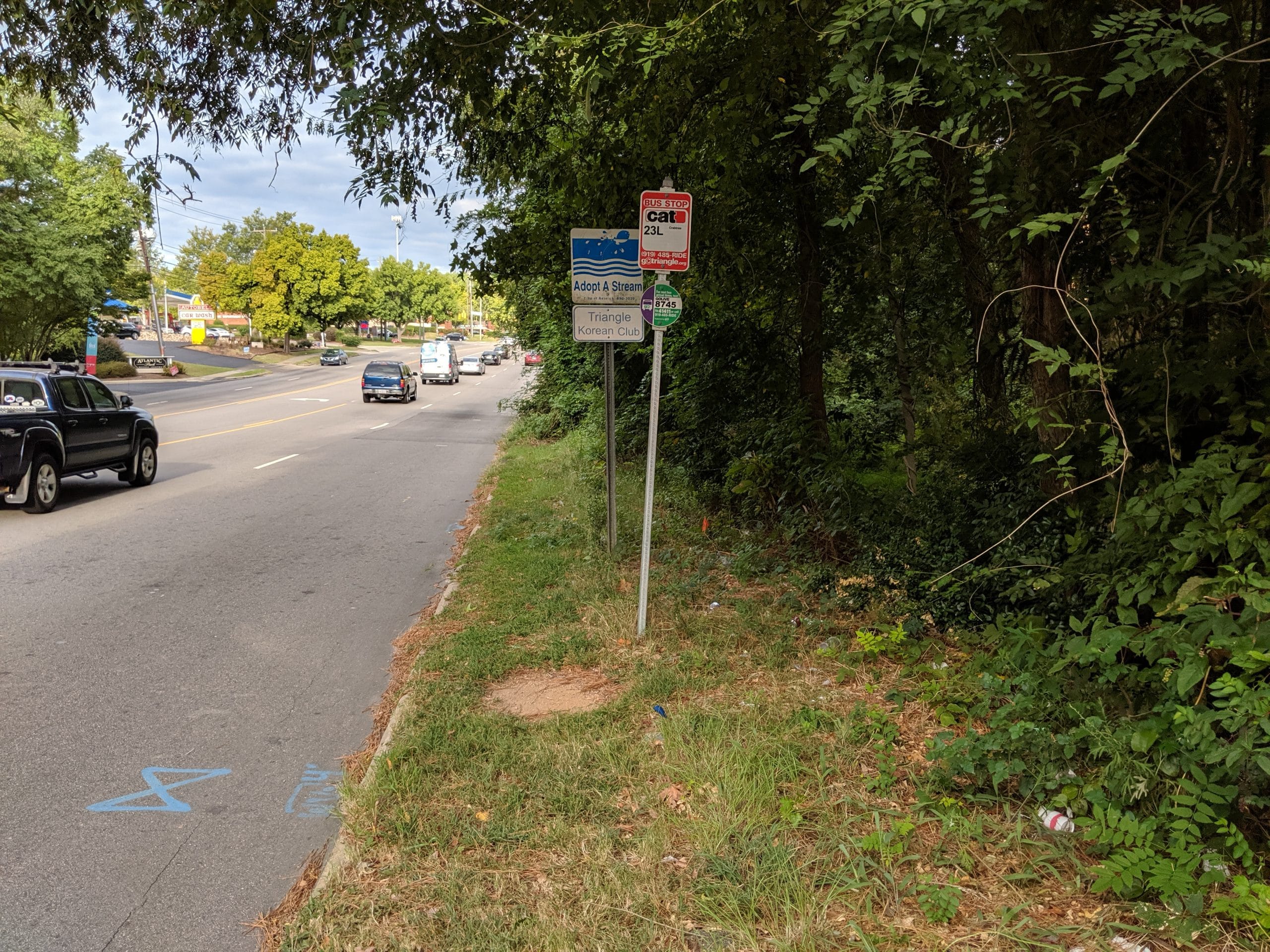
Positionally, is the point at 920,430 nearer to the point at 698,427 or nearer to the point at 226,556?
the point at 698,427

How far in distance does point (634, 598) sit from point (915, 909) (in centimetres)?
413

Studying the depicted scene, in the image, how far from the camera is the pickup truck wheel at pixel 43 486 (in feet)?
34.7

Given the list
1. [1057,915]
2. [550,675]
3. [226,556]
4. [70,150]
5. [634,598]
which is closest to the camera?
[1057,915]

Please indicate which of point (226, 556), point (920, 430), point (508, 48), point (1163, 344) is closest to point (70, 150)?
point (226, 556)

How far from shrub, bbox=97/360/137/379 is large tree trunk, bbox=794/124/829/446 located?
42.8m

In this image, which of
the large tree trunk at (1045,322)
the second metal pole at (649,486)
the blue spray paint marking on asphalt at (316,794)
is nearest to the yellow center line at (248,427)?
the second metal pole at (649,486)

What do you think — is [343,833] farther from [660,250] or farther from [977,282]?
[977,282]

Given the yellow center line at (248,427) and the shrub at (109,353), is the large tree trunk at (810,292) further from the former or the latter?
the shrub at (109,353)

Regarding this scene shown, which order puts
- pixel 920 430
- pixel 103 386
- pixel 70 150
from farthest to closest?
pixel 70 150 → pixel 103 386 → pixel 920 430

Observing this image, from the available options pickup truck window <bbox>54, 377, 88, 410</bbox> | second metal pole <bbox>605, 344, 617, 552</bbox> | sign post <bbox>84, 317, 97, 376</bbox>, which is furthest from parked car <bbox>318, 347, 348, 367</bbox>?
second metal pole <bbox>605, 344, 617, 552</bbox>

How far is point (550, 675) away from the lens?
565 centimetres

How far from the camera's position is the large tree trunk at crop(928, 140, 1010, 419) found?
20.6 ft

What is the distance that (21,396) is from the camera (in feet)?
35.7

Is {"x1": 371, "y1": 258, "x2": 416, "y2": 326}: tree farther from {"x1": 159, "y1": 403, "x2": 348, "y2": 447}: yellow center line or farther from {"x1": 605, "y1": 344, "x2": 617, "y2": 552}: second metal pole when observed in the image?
{"x1": 605, "y1": 344, "x2": 617, "y2": 552}: second metal pole
